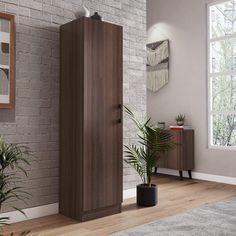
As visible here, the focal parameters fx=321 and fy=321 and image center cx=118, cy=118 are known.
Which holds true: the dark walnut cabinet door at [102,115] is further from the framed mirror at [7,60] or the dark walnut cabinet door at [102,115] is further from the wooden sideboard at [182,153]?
the wooden sideboard at [182,153]

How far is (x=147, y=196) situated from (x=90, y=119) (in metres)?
1.09

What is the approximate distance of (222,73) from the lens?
4797mm

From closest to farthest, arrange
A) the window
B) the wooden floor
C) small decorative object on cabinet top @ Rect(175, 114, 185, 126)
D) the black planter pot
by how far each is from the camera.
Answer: the wooden floor < the black planter pot < the window < small decorative object on cabinet top @ Rect(175, 114, 185, 126)

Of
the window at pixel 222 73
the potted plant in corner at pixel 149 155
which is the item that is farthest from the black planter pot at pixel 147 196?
A: the window at pixel 222 73

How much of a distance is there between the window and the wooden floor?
0.84 metres

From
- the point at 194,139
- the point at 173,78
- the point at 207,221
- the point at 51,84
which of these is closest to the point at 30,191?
the point at 51,84

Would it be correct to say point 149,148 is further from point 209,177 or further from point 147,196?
point 209,177

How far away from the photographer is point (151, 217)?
2975 mm

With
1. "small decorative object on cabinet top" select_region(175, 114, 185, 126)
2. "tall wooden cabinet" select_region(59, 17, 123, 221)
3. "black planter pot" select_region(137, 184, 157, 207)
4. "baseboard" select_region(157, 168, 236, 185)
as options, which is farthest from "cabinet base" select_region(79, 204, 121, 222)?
"small decorative object on cabinet top" select_region(175, 114, 185, 126)

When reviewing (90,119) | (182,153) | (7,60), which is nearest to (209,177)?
(182,153)

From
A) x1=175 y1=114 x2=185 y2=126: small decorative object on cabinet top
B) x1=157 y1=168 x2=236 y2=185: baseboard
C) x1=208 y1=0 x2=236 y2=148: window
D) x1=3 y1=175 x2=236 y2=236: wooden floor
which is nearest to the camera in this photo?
x1=3 y1=175 x2=236 y2=236: wooden floor

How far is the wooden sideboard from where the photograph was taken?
4.85 metres

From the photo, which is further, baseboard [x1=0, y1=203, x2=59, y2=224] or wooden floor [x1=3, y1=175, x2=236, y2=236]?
baseboard [x1=0, y1=203, x2=59, y2=224]

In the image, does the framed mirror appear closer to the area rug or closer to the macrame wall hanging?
the area rug
